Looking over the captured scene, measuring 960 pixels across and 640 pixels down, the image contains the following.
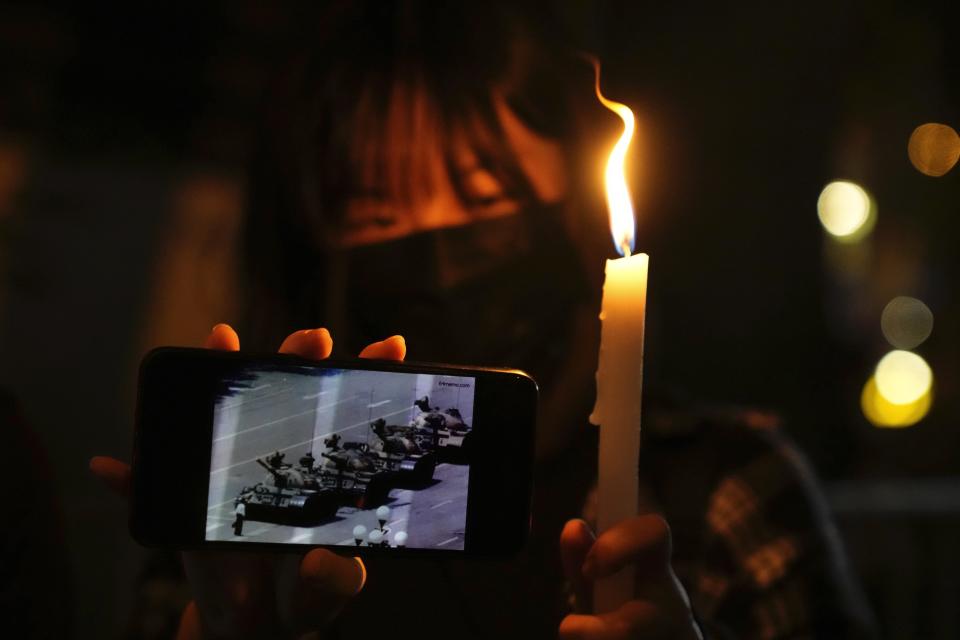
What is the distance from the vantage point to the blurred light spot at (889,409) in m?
2.60

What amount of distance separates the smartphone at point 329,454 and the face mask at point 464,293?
269 mm

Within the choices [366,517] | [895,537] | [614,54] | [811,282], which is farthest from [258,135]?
[811,282]

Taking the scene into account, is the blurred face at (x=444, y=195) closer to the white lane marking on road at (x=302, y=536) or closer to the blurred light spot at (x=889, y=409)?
the white lane marking on road at (x=302, y=536)

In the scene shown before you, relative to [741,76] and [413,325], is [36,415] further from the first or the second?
[741,76]

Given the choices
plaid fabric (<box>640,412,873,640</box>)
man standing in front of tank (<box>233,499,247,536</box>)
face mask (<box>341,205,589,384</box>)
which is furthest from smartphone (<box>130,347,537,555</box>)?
plaid fabric (<box>640,412,873,640</box>)

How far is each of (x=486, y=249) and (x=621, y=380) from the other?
38 centimetres

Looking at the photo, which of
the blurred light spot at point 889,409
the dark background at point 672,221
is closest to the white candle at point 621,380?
the dark background at point 672,221

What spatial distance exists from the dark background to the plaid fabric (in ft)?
1.24

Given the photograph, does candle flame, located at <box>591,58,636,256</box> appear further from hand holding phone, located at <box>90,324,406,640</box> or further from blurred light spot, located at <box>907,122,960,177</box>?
blurred light spot, located at <box>907,122,960,177</box>

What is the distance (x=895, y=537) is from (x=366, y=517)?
1672 millimetres

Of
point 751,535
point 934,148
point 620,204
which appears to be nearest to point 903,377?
point 934,148

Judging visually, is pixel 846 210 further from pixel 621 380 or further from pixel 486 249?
pixel 621 380

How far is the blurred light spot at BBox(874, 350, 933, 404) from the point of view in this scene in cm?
266

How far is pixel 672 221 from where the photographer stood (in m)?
1.75
